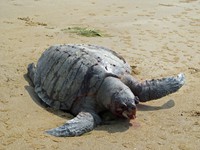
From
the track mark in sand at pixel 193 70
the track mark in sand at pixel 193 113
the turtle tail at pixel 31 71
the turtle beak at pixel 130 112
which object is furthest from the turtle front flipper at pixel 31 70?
the track mark in sand at pixel 193 70

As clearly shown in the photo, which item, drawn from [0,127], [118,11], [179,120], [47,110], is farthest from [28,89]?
[118,11]

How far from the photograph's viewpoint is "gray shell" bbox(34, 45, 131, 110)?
14.0 ft

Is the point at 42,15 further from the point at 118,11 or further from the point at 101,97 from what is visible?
the point at 101,97

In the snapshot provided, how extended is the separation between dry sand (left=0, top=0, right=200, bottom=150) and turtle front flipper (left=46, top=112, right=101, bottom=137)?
0.06m

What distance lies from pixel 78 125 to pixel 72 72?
0.80 metres

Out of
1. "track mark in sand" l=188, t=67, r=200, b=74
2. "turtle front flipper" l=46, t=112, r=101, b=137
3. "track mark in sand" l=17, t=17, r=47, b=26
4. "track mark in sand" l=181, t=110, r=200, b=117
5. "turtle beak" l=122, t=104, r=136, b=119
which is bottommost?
"track mark in sand" l=181, t=110, r=200, b=117

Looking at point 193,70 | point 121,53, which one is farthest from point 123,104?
point 121,53

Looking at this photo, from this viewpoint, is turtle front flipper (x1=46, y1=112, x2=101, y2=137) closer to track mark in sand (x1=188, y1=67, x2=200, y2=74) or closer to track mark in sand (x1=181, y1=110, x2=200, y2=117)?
track mark in sand (x1=181, y1=110, x2=200, y2=117)

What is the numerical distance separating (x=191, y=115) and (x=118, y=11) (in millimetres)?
5290

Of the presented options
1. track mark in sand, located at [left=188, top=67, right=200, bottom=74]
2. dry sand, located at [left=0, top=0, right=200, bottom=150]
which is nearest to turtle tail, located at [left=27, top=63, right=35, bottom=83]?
dry sand, located at [left=0, top=0, right=200, bottom=150]

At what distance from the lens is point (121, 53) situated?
6.29 metres

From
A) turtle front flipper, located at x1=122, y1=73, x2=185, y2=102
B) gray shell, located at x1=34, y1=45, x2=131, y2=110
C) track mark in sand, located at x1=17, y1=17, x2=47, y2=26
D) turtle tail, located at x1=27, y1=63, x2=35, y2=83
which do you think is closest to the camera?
gray shell, located at x1=34, y1=45, x2=131, y2=110

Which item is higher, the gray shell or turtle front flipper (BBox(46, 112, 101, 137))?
the gray shell

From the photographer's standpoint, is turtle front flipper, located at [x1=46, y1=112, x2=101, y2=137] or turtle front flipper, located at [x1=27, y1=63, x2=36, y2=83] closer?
turtle front flipper, located at [x1=46, y1=112, x2=101, y2=137]
